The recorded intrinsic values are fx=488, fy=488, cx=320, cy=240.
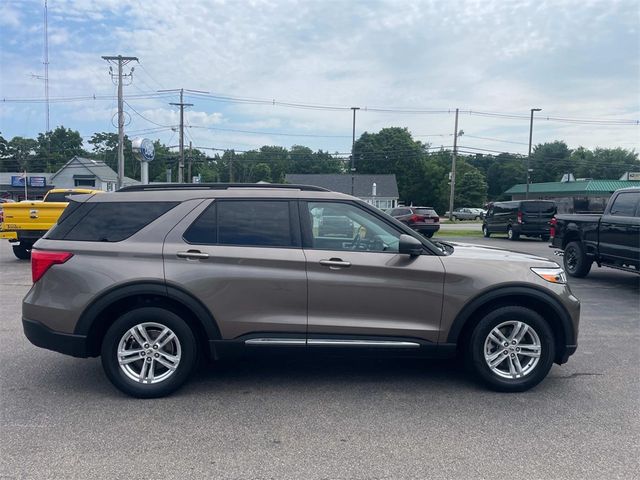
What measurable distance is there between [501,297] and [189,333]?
108 inches

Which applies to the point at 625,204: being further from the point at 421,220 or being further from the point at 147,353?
the point at 421,220

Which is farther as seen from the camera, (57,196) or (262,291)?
(57,196)

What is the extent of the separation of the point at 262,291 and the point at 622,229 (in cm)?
807

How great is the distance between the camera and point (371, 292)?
4.20 metres

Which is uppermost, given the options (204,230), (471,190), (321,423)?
(471,190)

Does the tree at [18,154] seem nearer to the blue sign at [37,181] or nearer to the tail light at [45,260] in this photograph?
the blue sign at [37,181]

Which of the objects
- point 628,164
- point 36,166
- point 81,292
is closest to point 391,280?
point 81,292

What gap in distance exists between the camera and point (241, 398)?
4223mm

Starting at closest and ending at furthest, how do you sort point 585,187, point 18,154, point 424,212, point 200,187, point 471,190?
point 200,187, point 424,212, point 585,187, point 471,190, point 18,154

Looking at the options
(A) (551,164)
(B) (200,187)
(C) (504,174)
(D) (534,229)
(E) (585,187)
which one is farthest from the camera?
(C) (504,174)

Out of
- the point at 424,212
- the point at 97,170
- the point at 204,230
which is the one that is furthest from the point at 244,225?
the point at 97,170

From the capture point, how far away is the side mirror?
415 centimetres

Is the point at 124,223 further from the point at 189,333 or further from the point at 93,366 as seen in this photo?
the point at 93,366

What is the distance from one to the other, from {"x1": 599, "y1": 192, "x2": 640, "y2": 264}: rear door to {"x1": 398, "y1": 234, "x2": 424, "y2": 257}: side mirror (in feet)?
22.1
